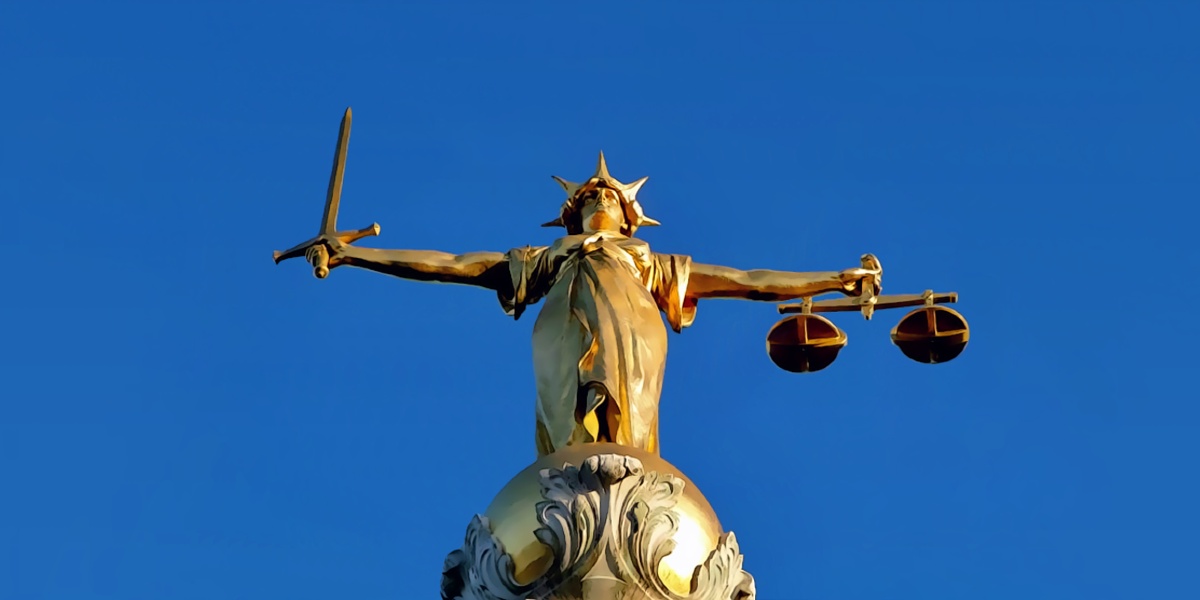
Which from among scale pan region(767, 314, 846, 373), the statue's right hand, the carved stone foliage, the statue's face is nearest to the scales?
scale pan region(767, 314, 846, 373)

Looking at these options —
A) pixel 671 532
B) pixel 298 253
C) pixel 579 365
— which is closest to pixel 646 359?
pixel 579 365

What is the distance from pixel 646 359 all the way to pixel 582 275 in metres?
0.96

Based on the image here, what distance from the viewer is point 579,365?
1917cm

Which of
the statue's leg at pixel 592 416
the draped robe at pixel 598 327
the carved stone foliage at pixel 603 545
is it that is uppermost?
the draped robe at pixel 598 327

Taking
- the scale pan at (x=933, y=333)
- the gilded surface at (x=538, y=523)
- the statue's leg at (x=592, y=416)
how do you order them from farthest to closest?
the scale pan at (x=933, y=333) < the statue's leg at (x=592, y=416) < the gilded surface at (x=538, y=523)

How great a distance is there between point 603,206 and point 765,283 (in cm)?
155

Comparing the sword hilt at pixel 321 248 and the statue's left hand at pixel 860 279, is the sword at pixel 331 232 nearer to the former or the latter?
the sword hilt at pixel 321 248

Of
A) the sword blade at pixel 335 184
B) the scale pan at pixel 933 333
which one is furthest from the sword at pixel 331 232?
the scale pan at pixel 933 333

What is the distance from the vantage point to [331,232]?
20.5 metres

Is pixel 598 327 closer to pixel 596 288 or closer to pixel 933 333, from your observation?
pixel 596 288

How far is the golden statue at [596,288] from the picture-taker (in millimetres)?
19078

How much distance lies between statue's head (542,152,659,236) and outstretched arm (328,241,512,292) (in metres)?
0.92

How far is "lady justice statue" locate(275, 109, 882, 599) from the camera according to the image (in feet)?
58.3

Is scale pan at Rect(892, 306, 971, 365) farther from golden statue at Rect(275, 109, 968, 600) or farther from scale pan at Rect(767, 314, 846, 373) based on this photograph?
scale pan at Rect(767, 314, 846, 373)
